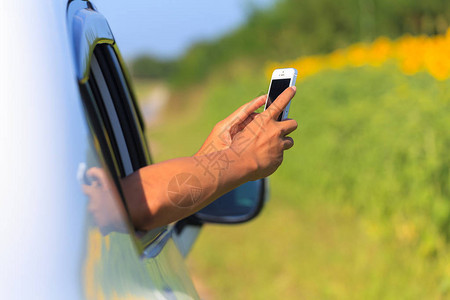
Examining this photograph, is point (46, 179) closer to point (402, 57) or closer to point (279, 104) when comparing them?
point (279, 104)

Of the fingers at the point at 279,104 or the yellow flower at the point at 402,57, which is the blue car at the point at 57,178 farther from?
the yellow flower at the point at 402,57

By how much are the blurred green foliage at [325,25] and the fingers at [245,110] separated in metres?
4.14

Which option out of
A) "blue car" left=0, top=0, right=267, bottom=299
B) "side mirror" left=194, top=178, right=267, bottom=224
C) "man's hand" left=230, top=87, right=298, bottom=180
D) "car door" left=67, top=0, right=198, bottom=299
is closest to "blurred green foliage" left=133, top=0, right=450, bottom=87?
"side mirror" left=194, top=178, right=267, bottom=224

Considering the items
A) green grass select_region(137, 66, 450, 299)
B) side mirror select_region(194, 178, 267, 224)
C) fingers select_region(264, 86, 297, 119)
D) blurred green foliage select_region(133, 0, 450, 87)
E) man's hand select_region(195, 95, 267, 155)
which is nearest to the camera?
fingers select_region(264, 86, 297, 119)

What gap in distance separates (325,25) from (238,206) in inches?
546

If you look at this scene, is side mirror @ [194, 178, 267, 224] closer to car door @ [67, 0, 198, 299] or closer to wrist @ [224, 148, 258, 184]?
car door @ [67, 0, 198, 299]

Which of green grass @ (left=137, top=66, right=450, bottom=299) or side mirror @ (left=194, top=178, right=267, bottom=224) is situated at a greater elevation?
side mirror @ (left=194, top=178, right=267, bottom=224)

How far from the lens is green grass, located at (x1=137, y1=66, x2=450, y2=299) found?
457cm

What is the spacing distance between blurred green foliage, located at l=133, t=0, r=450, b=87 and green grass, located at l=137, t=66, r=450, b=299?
0.96m

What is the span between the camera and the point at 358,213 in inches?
257


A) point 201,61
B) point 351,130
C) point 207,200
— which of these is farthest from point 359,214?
point 201,61

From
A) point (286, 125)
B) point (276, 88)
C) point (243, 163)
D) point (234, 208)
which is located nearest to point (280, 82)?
point (276, 88)

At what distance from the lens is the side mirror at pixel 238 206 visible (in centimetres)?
220

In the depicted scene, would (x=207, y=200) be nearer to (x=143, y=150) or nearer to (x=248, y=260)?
(x=143, y=150)
